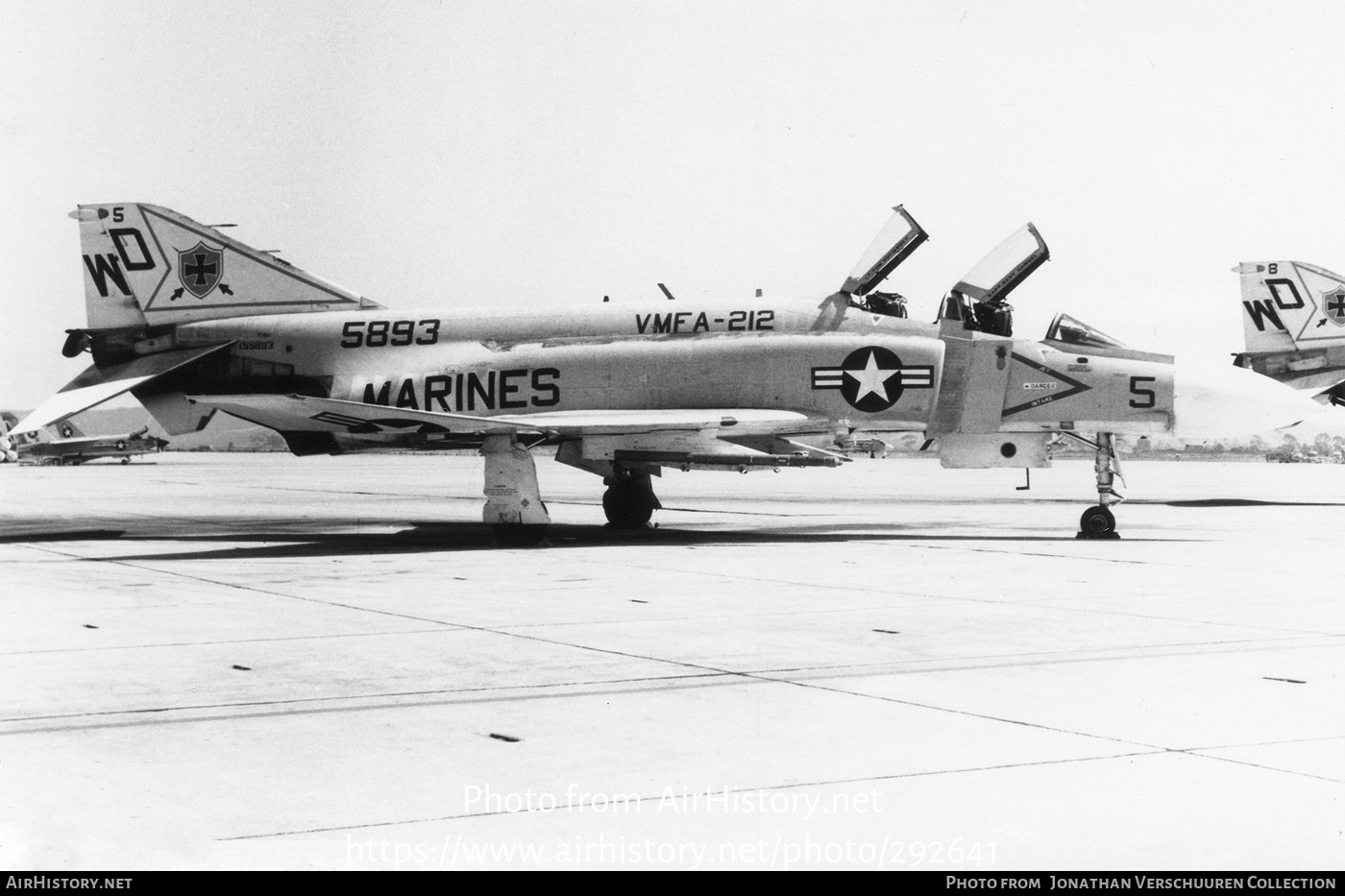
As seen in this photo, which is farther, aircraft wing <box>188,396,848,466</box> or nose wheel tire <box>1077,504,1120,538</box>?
nose wheel tire <box>1077,504,1120,538</box>

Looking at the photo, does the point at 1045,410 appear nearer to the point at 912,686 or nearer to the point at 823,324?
the point at 823,324

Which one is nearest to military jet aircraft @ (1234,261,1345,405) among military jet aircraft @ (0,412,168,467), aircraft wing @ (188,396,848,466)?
aircraft wing @ (188,396,848,466)

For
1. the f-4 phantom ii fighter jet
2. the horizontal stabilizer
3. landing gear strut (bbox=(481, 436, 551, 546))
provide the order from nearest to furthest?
landing gear strut (bbox=(481, 436, 551, 546)), the f-4 phantom ii fighter jet, the horizontal stabilizer

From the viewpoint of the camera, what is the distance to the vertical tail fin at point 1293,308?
32875 mm

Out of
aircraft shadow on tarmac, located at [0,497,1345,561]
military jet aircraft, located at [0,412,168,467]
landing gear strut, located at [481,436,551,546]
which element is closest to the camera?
aircraft shadow on tarmac, located at [0,497,1345,561]

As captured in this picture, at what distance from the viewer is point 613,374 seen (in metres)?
17.2

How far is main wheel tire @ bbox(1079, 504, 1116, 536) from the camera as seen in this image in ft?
53.0

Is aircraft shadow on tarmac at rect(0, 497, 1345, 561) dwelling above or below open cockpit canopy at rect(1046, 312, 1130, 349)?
below

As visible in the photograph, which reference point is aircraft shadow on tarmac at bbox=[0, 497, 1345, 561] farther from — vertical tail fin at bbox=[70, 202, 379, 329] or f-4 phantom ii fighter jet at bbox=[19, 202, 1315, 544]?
vertical tail fin at bbox=[70, 202, 379, 329]

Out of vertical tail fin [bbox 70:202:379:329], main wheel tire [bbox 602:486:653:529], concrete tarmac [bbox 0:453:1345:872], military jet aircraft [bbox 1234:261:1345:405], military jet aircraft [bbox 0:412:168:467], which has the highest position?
military jet aircraft [bbox 1234:261:1345:405]

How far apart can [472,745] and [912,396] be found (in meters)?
11.9

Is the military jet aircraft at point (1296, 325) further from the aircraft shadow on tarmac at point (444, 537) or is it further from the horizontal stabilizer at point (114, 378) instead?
the horizontal stabilizer at point (114, 378)

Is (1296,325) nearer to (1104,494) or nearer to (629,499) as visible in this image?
(1104,494)

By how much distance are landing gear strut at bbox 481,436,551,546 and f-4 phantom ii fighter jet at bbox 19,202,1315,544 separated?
0.02m
